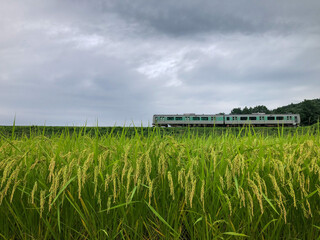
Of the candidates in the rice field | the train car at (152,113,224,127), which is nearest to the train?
the train car at (152,113,224,127)

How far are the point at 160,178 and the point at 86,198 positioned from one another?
761 mm

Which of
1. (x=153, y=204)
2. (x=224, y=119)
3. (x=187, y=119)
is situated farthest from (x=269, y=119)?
(x=153, y=204)

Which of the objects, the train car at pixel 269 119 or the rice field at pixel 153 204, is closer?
the rice field at pixel 153 204

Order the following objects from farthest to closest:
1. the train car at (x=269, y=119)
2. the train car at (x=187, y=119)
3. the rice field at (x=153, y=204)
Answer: the train car at (x=187, y=119) < the train car at (x=269, y=119) < the rice field at (x=153, y=204)

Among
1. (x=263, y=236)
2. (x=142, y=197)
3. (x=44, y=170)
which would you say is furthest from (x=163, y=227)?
(x=44, y=170)

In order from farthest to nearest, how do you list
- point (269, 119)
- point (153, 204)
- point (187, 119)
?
point (187, 119)
point (269, 119)
point (153, 204)

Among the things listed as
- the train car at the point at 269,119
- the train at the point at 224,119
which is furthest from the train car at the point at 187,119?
the train car at the point at 269,119

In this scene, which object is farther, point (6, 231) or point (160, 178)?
point (6, 231)

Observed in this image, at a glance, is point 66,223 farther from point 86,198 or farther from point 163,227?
point 163,227

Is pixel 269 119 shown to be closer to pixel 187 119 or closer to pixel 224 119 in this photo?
pixel 224 119

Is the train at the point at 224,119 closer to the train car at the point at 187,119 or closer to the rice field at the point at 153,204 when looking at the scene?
the train car at the point at 187,119

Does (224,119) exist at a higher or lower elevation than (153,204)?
higher

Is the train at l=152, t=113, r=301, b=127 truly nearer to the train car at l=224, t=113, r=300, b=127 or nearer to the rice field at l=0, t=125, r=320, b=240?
the train car at l=224, t=113, r=300, b=127

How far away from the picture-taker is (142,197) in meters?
2.32
